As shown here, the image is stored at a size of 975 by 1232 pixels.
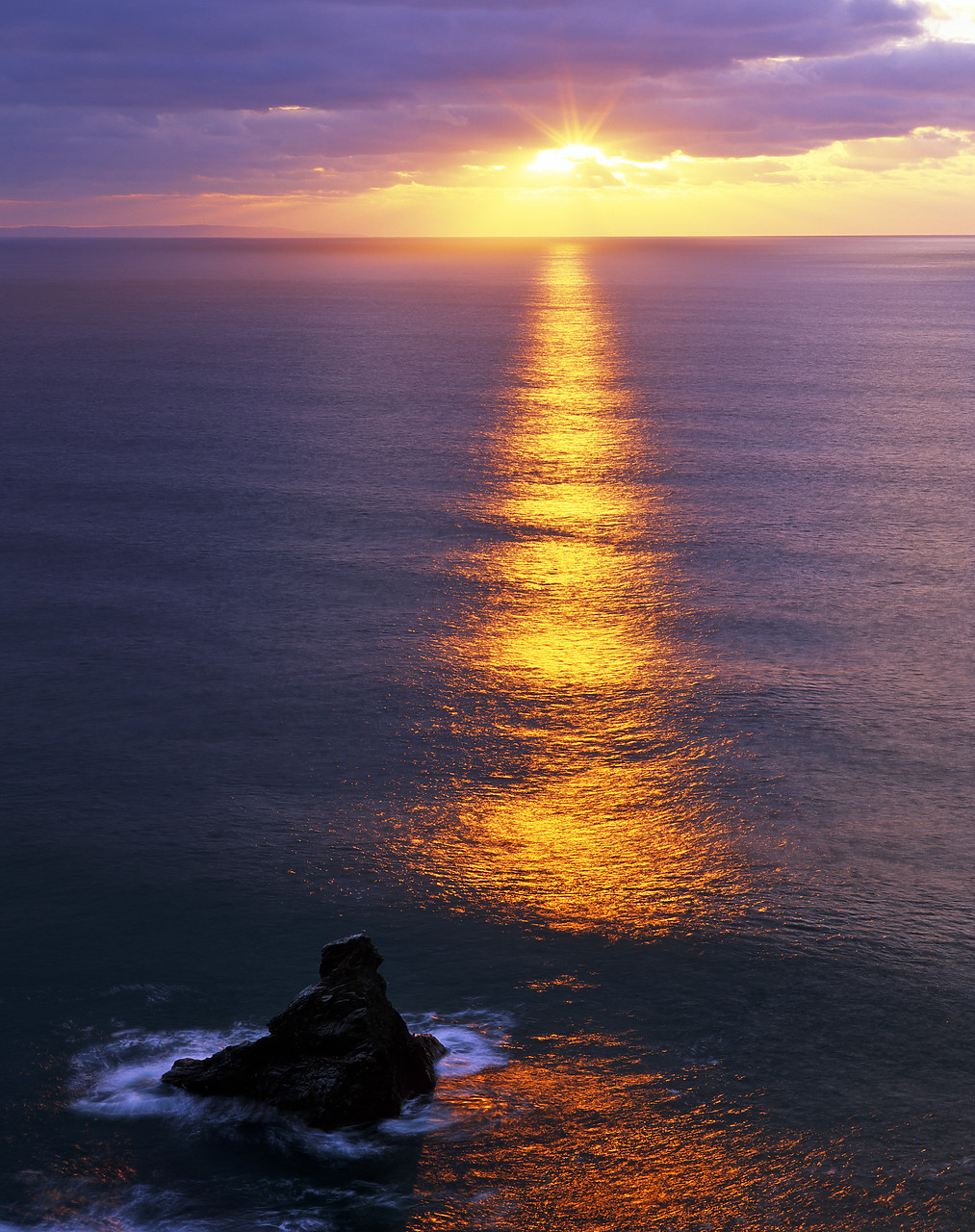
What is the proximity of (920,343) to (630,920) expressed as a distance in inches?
4754

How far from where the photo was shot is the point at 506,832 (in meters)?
29.9

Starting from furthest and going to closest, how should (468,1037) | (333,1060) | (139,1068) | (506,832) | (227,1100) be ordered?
(506,832), (468,1037), (139,1068), (227,1100), (333,1060)

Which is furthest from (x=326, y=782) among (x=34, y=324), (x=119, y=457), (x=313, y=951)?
(x=34, y=324)

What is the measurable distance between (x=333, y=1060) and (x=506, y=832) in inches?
379

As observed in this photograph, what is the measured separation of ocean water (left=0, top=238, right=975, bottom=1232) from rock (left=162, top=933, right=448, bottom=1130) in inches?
19.2

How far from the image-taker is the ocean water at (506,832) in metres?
20.2

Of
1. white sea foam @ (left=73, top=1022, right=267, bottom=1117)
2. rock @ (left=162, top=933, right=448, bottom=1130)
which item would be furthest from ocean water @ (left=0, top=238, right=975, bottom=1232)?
rock @ (left=162, top=933, right=448, bottom=1130)

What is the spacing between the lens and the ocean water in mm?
20203

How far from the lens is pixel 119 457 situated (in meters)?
70.6

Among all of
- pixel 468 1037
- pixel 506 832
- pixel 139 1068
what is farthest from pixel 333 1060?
pixel 506 832

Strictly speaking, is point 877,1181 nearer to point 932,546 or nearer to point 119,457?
point 932,546

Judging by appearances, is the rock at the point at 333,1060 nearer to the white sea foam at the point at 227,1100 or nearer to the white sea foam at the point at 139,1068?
the white sea foam at the point at 227,1100

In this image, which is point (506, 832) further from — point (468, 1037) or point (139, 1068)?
point (139, 1068)

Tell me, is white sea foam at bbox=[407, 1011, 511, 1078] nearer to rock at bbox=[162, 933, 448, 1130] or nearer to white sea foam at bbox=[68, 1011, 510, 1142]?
white sea foam at bbox=[68, 1011, 510, 1142]
